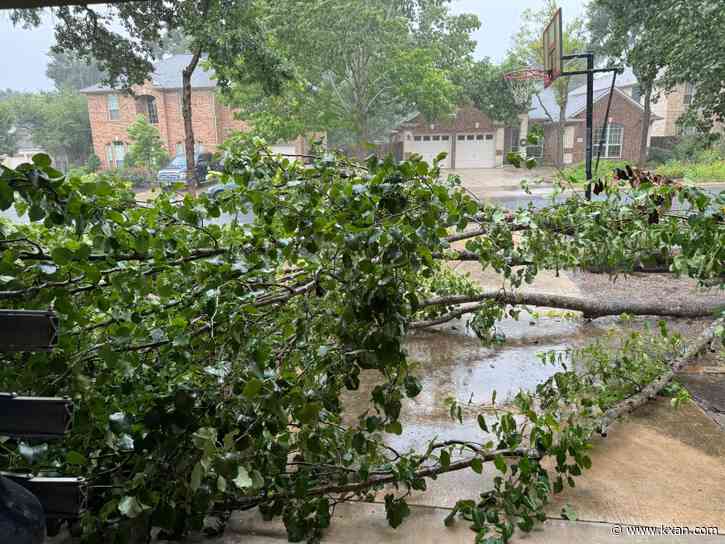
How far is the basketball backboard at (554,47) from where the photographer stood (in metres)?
8.23

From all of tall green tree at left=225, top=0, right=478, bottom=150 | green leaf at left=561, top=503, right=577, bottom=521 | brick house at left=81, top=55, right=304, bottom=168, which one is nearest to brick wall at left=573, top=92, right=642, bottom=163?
tall green tree at left=225, top=0, right=478, bottom=150

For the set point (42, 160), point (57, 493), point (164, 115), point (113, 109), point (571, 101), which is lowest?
point (57, 493)

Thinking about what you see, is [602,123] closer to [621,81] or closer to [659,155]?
[659,155]

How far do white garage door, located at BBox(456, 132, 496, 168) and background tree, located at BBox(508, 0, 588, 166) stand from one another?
2.99m

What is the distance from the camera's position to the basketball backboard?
8.23m

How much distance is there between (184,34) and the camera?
31.5 ft

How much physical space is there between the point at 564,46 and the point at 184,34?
18.9 meters

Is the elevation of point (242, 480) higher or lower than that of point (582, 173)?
lower

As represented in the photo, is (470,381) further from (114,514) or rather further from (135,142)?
(135,142)

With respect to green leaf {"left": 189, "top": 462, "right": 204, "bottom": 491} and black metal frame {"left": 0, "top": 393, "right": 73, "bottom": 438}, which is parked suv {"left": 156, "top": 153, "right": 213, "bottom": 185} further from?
green leaf {"left": 189, "top": 462, "right": 204, "bottom": 491}

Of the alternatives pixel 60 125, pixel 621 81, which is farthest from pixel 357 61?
pixel 621 81

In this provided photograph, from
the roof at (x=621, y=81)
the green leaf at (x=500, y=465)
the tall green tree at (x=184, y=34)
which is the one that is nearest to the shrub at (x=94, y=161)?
→ the tall green tree at (x=184, y=34)

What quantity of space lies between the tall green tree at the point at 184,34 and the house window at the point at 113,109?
804 cm

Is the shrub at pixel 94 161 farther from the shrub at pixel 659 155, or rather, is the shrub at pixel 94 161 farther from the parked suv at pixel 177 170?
the shrub at pixel 659 155
